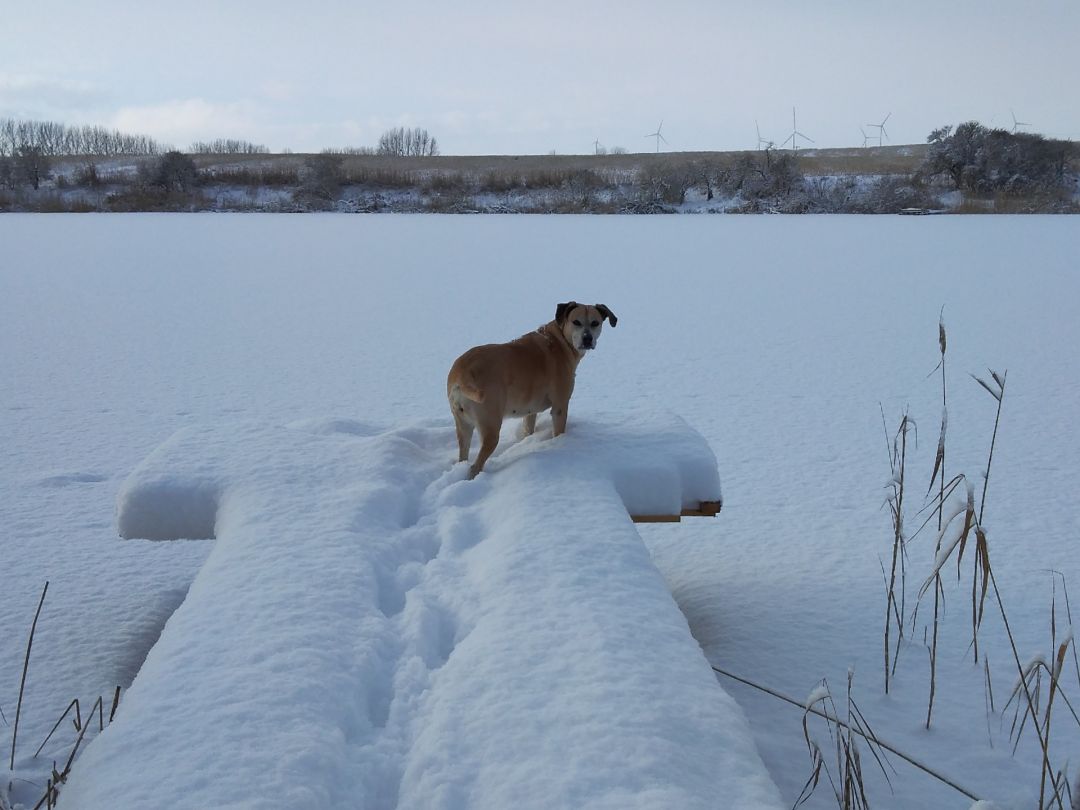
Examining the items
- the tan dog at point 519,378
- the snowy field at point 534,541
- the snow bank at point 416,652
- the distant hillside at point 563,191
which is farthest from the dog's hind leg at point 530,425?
the distant hillside at point 563,191

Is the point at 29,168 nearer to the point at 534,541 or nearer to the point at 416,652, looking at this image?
the point at 534,541

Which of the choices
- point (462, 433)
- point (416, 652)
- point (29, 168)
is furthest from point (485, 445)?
point (29, 168)

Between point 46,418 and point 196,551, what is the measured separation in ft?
8.81

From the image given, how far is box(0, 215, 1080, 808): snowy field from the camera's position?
189 centimetres

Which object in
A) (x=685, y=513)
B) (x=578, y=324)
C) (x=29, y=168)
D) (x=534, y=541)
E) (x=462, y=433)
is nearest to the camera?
(x=534, y=541)

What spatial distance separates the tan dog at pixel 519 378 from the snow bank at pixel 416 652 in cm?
32

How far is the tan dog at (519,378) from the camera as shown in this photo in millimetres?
3650

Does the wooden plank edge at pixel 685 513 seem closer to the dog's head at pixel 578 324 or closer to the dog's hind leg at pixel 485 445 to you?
the dog's hind leg at pixel 485 445

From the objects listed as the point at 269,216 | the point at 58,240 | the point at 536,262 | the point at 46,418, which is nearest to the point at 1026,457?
the point at 46,418

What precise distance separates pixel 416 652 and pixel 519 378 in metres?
1.73

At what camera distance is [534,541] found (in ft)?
9.27

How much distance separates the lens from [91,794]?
1677 mm

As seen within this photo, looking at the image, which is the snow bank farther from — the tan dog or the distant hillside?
the distant hillside

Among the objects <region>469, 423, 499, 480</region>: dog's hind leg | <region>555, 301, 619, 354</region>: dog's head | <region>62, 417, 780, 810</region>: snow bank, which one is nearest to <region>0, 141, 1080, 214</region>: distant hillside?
<region>555, 301, 619, 354</region>: dog's head
